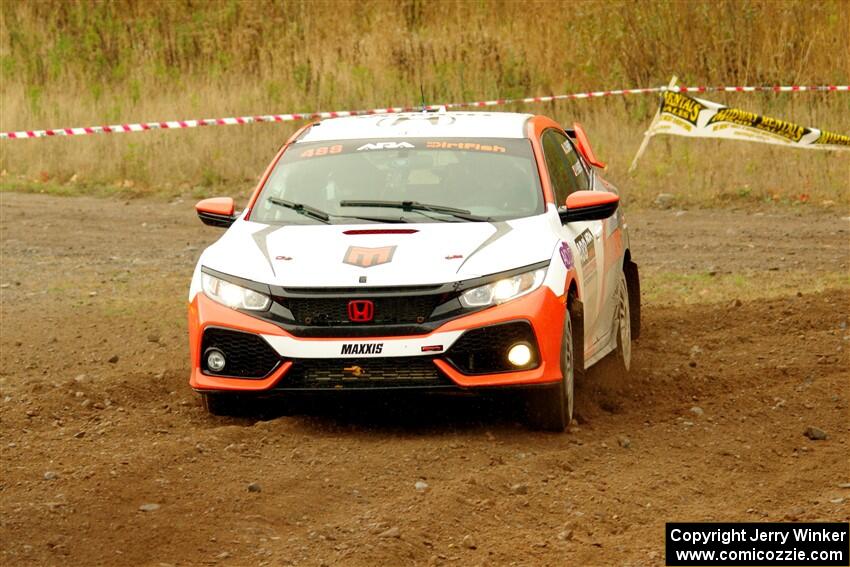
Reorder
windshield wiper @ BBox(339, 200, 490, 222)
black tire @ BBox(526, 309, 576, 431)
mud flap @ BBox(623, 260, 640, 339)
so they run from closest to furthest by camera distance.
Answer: black tire @ BBox(526, 309, 576, 431)
windshield wiper @ BBox(339, 200, 490, 222)
mud flap @ BBox(623, 260, 640, 339)

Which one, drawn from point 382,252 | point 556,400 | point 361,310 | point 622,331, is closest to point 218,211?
point 382,252

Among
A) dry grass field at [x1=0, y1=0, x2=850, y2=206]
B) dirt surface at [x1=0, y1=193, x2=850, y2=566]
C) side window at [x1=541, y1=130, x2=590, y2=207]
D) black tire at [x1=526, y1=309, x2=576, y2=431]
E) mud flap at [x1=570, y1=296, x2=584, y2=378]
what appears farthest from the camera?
dry grass field at [x1=0, y1=0, x2=850, y2=206]

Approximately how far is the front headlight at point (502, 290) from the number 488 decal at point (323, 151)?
186 cm

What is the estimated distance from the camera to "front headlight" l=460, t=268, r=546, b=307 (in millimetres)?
7574

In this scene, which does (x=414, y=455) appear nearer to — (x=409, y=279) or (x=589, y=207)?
(x=409, y=279)

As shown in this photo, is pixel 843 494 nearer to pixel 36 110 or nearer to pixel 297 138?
pixel 297 138

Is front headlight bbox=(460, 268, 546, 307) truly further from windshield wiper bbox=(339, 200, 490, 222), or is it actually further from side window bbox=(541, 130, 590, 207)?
side window bbox=(541, 130, 590, 207)

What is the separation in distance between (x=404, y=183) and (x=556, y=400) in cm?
169

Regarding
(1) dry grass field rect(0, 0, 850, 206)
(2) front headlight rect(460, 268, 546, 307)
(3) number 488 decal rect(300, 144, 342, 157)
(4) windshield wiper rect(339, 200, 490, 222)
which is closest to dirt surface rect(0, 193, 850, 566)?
(2) front headlight rect(460, 268, 546, 307)

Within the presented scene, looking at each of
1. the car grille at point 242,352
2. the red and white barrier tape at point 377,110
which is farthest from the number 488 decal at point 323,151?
the red and white barrier tape at point 377,110

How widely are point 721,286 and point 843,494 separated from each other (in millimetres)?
6856

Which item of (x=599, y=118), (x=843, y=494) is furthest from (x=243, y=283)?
(x=599, y=118)

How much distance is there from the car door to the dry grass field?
30.2 ft

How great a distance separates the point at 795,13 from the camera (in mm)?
21781
